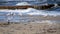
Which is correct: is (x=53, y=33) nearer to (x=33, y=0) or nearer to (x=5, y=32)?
(x=5, y=32)

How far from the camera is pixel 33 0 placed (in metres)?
6.05

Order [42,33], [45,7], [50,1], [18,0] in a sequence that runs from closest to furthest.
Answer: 1. [42,33]
2. [45,7]
3. [50,1]
4. [18,0]

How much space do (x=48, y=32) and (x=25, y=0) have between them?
4.27 m

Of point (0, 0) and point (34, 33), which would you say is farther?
point (0, 0)

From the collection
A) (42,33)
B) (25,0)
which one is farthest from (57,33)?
(25,0)

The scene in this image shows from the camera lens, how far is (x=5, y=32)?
2.00m

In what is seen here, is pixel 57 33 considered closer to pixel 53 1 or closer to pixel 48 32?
pixel 48 32

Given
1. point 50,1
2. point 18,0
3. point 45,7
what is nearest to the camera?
point 45,7

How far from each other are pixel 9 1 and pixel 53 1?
1.80 meters

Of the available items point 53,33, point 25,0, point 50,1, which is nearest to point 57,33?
point 53,33

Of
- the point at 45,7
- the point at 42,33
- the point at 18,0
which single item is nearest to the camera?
the point at 42,33

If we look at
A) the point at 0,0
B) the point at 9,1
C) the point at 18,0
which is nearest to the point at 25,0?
the point at 18,0

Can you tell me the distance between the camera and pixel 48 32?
6.47ft

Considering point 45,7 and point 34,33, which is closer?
point 34,33
